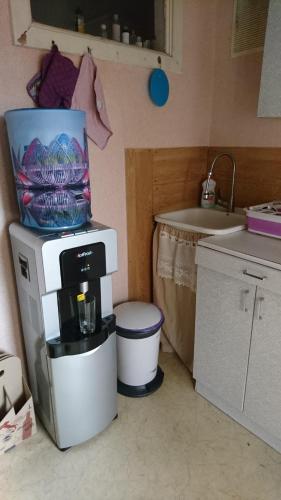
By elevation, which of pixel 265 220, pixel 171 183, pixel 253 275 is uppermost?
pixel 171 183

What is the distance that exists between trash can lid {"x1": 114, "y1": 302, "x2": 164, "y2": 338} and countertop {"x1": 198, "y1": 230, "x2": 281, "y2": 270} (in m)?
0.48

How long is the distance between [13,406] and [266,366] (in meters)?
1.13

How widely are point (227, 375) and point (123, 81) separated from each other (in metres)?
1.53

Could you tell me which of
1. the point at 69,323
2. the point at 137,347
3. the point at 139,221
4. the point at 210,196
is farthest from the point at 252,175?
the point at 69,323

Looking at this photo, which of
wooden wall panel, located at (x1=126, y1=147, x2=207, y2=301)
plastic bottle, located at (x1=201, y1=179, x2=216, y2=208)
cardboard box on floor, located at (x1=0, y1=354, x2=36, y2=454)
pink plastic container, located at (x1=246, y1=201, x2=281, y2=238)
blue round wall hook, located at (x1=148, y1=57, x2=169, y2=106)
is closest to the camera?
cardboard box on floor, located at (x1=0, y1=354, x2=36, y2=454)

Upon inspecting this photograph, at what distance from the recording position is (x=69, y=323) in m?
1.32

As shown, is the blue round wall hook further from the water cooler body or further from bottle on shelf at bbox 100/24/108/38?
the water cooler body

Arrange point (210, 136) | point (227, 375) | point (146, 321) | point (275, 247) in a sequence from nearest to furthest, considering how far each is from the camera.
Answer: point (275, 247), point (227, 375), point (146, 321), point (210, 136)

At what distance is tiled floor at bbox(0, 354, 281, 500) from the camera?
4.25 ft

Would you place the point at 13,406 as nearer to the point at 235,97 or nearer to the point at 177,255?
the point at 177,255

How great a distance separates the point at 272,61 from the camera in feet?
4.79

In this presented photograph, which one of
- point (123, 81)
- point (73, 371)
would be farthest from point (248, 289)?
point (123, 81)

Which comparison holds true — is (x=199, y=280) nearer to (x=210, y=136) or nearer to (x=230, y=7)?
(x=210, y=136)

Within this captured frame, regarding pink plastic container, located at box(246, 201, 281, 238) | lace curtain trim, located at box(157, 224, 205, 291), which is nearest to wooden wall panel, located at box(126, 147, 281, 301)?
lace curtain trim, located at box(157, 224, 205, 291)
